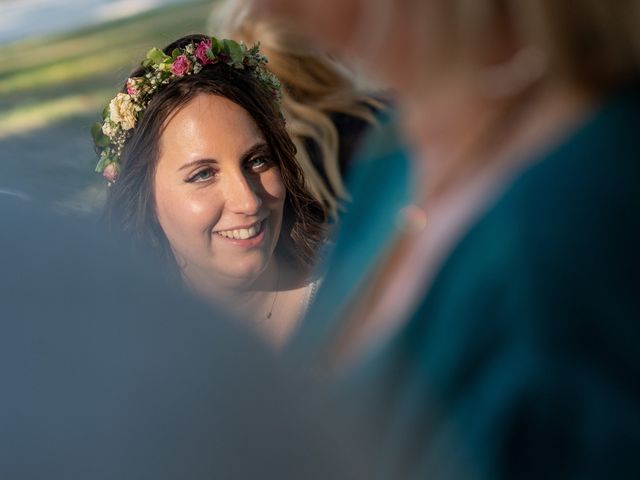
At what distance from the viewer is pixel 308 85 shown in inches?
78.0

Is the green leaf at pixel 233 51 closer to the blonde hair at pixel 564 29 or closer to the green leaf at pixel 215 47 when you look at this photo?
the green leaf at pixel 215 47

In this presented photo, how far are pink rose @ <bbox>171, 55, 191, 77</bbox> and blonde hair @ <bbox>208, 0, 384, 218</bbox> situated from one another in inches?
17.9

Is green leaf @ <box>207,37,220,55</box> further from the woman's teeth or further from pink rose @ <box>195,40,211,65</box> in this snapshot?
the woman's teeth

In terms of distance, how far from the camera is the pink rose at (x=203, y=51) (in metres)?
1.41

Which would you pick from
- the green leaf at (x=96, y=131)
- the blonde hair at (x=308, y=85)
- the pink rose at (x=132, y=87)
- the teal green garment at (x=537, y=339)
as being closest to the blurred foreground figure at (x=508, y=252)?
the teal green garment at (x=537, y=339)

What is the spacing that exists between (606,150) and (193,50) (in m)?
0.66

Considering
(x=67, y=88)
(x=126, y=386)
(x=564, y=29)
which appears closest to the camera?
(x=126, y=386)

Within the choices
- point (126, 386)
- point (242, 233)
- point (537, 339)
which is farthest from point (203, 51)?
point (126, 386)

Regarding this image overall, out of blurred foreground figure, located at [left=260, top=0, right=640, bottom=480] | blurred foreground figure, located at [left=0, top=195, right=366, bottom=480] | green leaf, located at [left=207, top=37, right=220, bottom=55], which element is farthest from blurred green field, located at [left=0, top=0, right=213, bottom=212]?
blurred foreground figure, located at [left=0, top=195, right=366, bottom=480]

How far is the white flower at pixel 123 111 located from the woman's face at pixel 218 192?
6cm

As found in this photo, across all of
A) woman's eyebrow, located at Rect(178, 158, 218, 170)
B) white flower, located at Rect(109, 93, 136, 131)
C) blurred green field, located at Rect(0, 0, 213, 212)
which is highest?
blurred green field, located at Rect(0, 0, 213, 212)

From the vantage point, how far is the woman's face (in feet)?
4.45

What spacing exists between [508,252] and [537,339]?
0.09 metres

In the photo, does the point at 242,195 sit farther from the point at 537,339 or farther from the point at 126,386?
the point at 126,386
